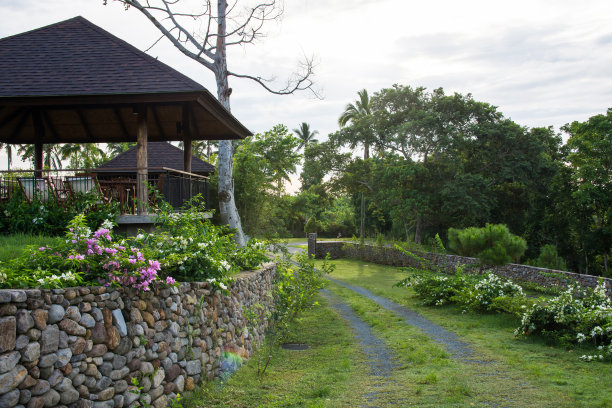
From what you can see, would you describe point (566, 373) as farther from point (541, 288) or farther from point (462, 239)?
point (541, 288)

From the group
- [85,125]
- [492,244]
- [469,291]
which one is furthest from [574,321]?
[85,125]

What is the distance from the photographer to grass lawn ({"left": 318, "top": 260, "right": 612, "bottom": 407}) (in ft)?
18.5

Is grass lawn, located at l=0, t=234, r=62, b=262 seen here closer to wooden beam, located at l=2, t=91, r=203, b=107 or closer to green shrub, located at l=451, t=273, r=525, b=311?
wooden beam, located at l=2, t=91, r=203, b=107

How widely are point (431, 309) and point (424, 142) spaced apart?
67.1ft

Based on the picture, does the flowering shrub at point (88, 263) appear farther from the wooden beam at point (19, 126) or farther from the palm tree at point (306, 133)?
the palm tree at point (306, 133)

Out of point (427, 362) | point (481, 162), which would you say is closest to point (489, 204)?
point (481, 162)

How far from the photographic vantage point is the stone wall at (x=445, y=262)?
15.7 m

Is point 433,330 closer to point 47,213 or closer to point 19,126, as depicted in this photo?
point 47,213

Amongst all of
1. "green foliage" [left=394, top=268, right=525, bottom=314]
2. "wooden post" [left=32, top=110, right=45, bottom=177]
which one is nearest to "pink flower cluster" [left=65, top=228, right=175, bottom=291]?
"wooden post" [left=32, top=110, right=45, bottom=177]

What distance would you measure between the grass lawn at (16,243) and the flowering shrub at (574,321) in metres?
7.88

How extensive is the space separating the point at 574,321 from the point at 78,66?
413 inches

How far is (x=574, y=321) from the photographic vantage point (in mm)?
8484

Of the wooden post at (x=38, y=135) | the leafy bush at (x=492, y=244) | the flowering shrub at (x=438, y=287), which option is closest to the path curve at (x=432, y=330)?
the flowering shrub at (x=438, y=287)

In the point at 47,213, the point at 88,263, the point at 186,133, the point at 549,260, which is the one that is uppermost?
the point at 186,133
